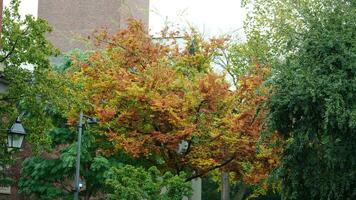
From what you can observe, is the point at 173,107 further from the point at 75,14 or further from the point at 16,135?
the point at 75,14

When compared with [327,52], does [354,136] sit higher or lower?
lower

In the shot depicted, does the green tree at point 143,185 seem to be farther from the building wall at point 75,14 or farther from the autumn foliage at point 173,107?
the building wall at point 75,14

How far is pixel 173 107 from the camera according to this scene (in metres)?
26.1

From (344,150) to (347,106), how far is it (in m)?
1.18

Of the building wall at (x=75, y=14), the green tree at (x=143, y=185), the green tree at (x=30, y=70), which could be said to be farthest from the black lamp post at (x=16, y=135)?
the building wall at (x=75, y=14)

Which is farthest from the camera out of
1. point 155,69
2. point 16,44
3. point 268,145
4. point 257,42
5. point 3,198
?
point 257,42

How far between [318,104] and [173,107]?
7.42m

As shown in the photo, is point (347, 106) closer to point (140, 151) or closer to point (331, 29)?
point (331, 29)

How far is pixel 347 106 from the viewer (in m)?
19.5

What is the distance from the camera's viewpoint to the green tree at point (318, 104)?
19.5m

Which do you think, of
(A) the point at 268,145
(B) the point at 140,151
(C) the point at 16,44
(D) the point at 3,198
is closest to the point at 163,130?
(B) the point at 140,151

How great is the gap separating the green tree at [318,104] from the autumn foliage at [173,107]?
4590mm

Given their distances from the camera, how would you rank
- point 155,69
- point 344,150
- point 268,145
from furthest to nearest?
point 155,69
point 268,145
point 344,150

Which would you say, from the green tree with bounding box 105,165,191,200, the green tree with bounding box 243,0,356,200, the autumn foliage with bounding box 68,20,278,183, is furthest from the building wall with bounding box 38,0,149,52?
the green tree with bounding box 243,0,356,200
